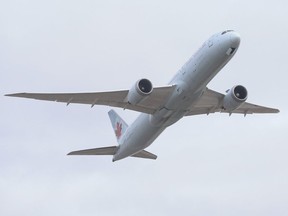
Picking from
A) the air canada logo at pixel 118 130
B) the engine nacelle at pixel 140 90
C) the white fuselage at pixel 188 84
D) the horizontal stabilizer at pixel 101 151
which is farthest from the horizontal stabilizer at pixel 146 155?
the engine nacelle at pixel 140 90

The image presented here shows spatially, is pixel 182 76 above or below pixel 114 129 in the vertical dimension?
above

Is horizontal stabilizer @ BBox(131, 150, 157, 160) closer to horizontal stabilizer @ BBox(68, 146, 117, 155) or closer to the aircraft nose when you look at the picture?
horizontal stabilizer @ BBox(68, 146, 117, 155)

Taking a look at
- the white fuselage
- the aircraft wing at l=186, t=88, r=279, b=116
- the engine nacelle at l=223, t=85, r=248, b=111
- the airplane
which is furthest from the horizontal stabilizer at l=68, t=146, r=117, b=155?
the engine nacelle at l=223, t=85, r=248, b=111

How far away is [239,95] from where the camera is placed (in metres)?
51.4

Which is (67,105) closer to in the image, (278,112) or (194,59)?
(194,59)

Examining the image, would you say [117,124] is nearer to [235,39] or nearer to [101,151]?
[101,151]

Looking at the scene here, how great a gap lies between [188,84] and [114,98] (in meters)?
5.97

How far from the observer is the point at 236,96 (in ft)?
169

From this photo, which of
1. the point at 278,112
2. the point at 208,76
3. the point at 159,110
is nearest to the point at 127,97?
the point at 159,110

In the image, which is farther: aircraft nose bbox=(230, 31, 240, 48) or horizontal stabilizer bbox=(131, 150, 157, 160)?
horizontal stabilizer bbox=(131, 150, 157, 160)

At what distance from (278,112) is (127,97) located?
14.3m

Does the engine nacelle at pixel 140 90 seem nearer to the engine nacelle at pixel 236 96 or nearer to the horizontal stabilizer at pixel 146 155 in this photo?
the engine nacelle at pixel 236 96

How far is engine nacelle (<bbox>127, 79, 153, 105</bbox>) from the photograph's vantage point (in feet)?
158

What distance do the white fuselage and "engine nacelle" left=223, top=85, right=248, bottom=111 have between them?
10.5 feet
